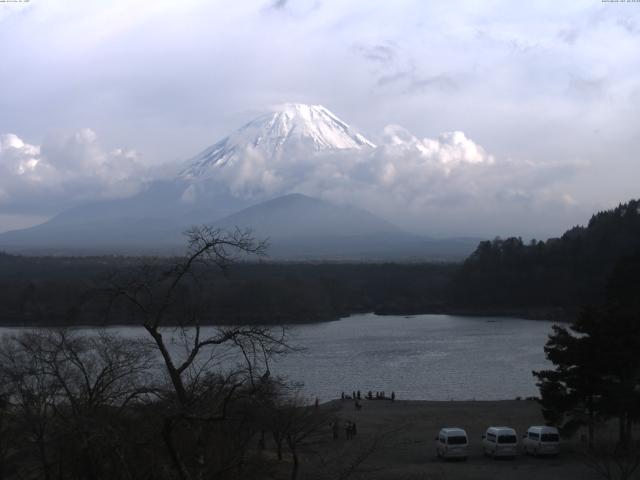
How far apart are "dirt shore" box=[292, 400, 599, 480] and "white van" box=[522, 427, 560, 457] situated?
13 cm

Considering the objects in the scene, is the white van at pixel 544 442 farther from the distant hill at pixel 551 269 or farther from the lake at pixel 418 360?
the distant hill at pixel 551 269

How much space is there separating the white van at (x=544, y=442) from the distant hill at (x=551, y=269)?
3140cm

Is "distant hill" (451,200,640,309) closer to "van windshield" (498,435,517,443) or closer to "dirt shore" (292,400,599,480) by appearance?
Result: "dirt shore" (292,400,599,480)

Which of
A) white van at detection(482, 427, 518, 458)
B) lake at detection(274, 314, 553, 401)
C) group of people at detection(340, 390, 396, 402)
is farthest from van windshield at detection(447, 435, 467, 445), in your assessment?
group of people at detection(340, 390, 396, 402)

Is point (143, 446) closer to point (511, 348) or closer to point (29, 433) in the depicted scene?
point (29, 433)

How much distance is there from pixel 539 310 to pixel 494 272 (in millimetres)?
4886

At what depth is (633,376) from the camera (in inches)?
489

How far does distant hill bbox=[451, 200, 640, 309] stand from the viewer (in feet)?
148

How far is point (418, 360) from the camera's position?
87.1 ft

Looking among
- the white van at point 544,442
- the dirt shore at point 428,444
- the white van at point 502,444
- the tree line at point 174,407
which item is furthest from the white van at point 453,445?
the tree line at point 174,407

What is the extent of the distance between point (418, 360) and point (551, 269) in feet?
76.6

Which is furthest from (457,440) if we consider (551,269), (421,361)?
(551,269)

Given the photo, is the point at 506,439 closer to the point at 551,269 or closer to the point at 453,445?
the point at 453,445

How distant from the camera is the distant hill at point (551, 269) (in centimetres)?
4525
